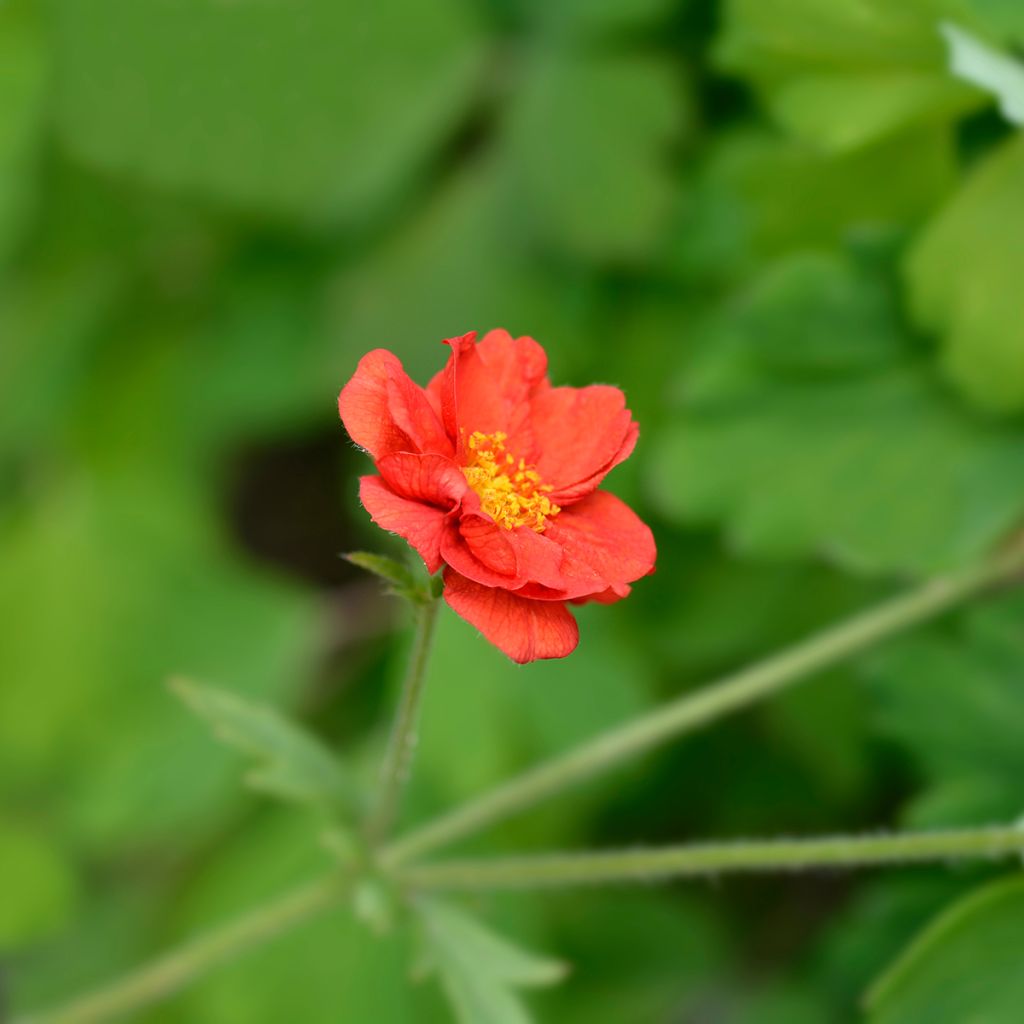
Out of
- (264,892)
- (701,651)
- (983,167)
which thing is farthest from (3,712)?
(983,167)

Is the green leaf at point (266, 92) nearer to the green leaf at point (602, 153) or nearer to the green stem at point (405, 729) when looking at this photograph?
the green leaf at point (602, 153)

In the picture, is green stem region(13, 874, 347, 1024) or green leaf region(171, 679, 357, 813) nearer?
green leaf region(171, 679, 357, 813)

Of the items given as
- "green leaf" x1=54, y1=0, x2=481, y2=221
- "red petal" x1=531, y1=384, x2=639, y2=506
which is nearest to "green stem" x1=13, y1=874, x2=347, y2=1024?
"red petal" x1=531, y1=384, x2=639, y2=506

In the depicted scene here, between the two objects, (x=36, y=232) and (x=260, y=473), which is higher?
(x=36, y=232)

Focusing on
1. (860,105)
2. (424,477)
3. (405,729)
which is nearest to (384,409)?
(424,477)

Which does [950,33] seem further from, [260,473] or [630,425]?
[260,473]

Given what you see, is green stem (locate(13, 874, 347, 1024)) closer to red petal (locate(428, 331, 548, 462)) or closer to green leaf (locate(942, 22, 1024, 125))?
red petal (locate(428, 331, 548, 462))
